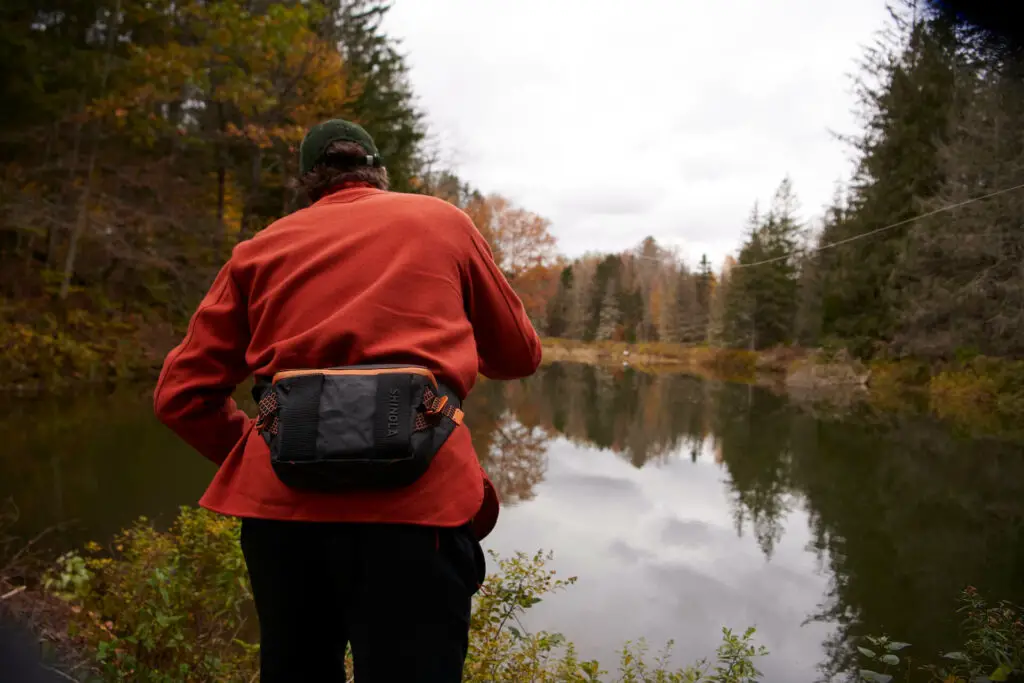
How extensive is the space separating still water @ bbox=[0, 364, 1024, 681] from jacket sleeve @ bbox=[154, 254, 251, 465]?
10.9 ft

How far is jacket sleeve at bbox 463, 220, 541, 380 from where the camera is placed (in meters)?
1.33

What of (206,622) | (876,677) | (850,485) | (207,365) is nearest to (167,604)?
(206,622)

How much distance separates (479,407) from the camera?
48.4 feet

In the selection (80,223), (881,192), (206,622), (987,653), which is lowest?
(206,622)

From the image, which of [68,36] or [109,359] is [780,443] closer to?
[109,359]

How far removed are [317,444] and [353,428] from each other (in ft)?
0.21

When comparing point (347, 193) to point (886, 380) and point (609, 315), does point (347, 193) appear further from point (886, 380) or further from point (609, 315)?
point (609, 315)

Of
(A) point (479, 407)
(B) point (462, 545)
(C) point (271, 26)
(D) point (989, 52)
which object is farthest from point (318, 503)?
(A) point (479, 407)

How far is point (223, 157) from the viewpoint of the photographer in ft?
44.9

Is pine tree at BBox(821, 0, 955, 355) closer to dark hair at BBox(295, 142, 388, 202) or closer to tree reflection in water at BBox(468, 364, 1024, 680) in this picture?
dark hair at BBox(295, 142, 388, 202)

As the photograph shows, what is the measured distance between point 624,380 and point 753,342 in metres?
12.4

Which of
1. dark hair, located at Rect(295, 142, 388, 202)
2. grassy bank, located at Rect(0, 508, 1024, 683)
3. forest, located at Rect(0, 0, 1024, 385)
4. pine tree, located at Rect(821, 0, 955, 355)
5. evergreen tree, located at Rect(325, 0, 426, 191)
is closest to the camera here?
dark hair, located at Rect(295, 142, 388, 202)

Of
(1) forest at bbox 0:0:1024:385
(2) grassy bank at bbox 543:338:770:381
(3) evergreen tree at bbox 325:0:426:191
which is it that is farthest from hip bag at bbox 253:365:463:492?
(2) grassy bank at bbox 543:338:770:381

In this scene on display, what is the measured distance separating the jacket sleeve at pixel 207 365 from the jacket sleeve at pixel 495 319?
46 centimetres
